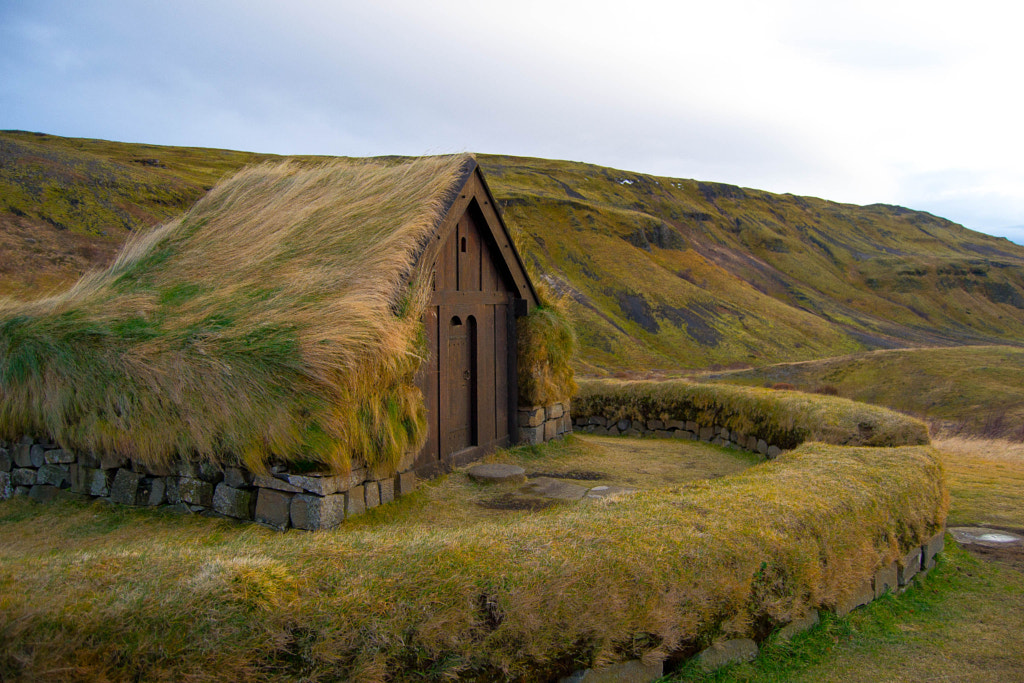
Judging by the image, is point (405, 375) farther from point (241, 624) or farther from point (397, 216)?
point (241, 624)

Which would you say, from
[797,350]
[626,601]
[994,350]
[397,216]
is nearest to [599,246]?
[797,350]

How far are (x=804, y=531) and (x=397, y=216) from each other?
6.03 m

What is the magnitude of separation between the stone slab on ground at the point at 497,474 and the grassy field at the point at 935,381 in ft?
50.3

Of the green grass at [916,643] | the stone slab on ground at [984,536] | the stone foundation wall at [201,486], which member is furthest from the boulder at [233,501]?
the stone slab on ground at [984,536]

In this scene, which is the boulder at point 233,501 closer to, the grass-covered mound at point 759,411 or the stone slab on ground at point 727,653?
the stone slab on ground at point 727,653

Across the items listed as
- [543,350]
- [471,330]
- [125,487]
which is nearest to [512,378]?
[543,350]

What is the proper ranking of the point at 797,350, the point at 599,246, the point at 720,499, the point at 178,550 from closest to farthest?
the point at 178,550 → the point at 720,499 → the point at 797,350 → the point at 599,246

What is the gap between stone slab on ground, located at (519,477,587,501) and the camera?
8672 millimetres

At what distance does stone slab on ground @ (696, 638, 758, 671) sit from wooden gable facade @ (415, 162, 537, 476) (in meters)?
5.18

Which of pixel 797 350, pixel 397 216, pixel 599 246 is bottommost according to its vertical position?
pixel 797 350

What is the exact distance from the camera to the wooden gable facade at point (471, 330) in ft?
30.6

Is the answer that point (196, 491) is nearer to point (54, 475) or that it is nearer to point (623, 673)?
point (54, 475)

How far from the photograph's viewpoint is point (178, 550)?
4383 millimetres

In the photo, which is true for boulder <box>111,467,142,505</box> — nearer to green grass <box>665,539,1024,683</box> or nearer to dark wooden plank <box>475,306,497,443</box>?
dark wooden plank <box>475,306,497,443</box>
